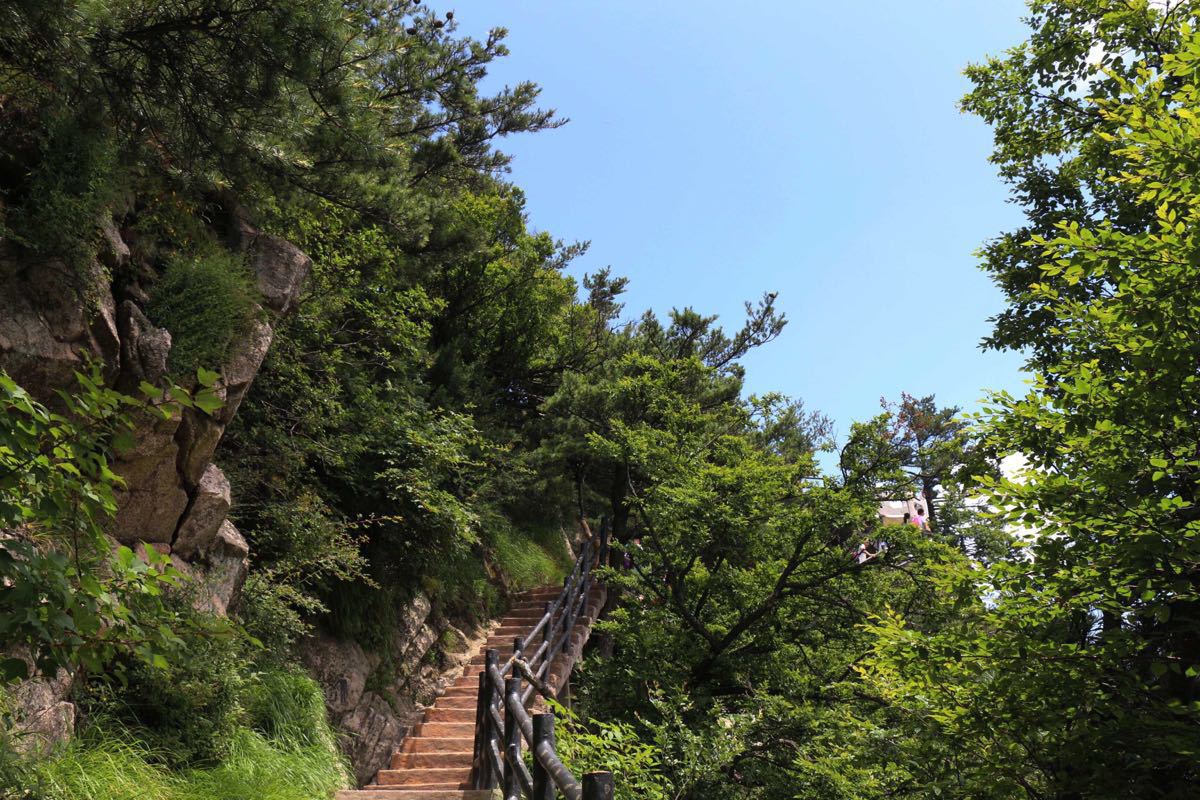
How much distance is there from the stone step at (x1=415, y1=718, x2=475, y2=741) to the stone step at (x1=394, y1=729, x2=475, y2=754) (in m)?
0.27

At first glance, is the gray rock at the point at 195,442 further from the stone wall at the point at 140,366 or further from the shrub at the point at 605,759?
the shrub at the point at 605,759

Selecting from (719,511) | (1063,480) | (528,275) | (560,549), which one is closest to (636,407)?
(719,511)

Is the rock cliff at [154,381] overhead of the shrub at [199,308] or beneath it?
beneath

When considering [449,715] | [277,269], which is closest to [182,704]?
[277,269]

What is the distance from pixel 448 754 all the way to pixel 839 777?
4.78 m

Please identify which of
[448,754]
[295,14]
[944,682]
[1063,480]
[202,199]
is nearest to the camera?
[295,14]

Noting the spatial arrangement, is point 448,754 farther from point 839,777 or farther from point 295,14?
point 295,14

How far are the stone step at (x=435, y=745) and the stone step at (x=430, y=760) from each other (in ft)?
0.53

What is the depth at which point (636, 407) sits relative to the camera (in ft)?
44.4

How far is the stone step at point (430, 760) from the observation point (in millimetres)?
8844

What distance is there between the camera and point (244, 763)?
573 centimetres

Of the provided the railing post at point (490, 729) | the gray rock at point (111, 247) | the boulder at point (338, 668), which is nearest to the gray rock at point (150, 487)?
the gray rock at point (111, 247)

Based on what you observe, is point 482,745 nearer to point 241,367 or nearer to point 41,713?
point 41,713

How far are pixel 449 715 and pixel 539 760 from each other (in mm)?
7673
